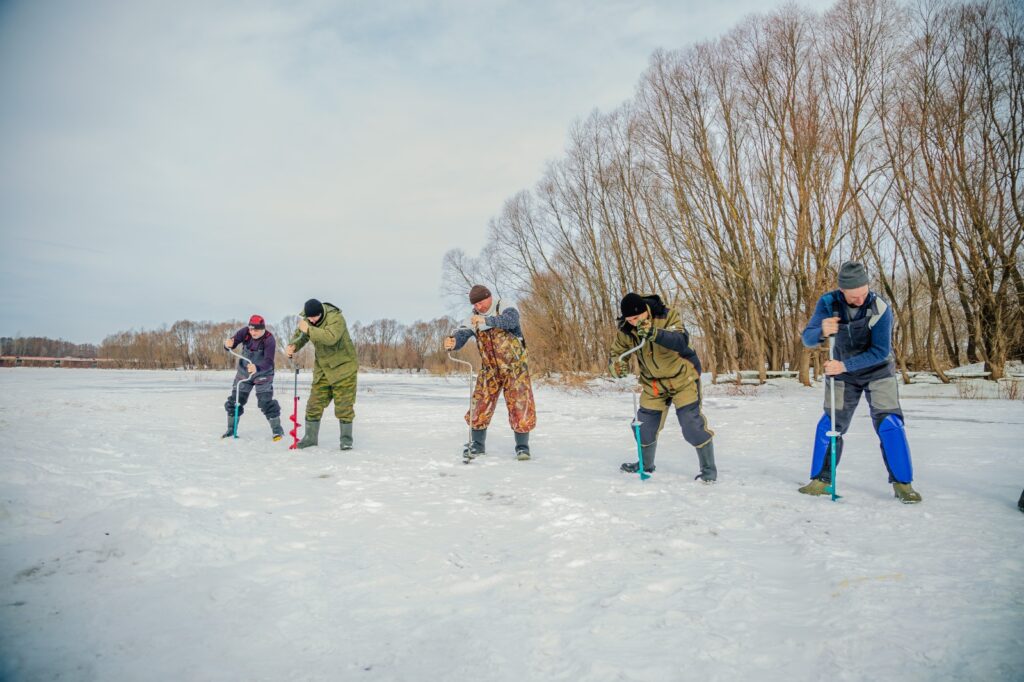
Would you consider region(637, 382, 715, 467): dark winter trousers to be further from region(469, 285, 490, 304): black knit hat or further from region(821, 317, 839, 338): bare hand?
region(469, 285, 490, 304): black knit hat

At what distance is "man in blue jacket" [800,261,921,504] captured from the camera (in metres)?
3.81

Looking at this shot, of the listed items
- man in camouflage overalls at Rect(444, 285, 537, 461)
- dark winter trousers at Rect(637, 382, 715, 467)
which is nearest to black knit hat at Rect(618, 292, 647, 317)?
dark winter trousers at Rect(637, 382, 715, 467)

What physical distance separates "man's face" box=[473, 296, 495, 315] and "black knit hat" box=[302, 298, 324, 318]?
2034mm

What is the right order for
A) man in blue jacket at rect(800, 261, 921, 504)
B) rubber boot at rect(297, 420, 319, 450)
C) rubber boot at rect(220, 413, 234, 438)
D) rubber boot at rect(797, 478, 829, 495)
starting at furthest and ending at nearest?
rubber boot at rect(220, 413, 234, 438)
rubber boot at rect(297, 420, 319, 450)
rubber boot at rect(797, 478, 829, 495)
man in blue jacket at rect(800, 261, 921, 504)

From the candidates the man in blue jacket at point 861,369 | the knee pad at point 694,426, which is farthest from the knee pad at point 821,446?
the knee pad at point 694,426

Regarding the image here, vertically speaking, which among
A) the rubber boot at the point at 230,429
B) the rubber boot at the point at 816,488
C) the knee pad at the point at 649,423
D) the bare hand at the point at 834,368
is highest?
the bare hand at the point at 834,368

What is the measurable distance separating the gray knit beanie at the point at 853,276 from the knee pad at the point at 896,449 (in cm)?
104

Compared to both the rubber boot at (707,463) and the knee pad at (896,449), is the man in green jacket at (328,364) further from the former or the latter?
the knee pad at (896,449)

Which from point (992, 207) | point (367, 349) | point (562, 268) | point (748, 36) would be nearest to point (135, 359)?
point (367, 349)

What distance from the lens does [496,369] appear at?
19.6 feet

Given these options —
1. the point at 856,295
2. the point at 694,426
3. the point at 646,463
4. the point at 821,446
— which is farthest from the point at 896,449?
the point at 646,463

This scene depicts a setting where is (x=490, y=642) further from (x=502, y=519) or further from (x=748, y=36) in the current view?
(x=748, y=36)

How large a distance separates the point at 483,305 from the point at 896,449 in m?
4.06

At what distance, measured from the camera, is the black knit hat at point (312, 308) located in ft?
20.8
